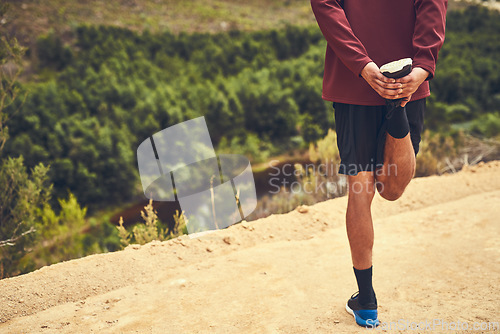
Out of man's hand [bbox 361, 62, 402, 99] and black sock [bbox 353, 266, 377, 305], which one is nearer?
man's hand [bbox 361, 62, 402, 99]

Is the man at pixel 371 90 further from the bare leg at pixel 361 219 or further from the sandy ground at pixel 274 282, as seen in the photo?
the sandy ground at pixel 274 282

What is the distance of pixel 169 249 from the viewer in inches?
125

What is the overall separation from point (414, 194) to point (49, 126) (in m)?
9.06

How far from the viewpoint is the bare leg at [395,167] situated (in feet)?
6.24

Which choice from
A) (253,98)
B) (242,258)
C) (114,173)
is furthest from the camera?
(253,98)

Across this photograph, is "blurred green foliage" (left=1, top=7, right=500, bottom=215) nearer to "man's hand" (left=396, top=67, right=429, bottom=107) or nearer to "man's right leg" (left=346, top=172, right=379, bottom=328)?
"man's right leg" (left=346, top=172, right=379, bottom=328)

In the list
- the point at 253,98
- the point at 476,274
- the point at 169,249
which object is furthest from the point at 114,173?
the point at 476,274

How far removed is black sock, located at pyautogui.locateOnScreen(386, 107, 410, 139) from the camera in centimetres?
180

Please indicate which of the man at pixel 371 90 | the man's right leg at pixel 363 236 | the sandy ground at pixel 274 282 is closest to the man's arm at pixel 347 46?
the man at pixel 371 90

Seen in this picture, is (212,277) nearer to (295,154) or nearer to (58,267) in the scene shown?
(58,267)

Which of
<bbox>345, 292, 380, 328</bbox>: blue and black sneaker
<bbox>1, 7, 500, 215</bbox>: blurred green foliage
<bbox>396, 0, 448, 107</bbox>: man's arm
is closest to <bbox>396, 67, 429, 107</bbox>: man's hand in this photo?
<bbox>396, 0, 448, 107</bbox>: man's arm

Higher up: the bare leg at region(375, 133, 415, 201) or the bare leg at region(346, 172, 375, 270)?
the bare leg at region(375, 133, 415, 201)

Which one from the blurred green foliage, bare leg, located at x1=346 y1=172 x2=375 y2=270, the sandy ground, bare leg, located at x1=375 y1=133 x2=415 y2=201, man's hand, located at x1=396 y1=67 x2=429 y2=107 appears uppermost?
man's hand, located at x1=396 y1=67 x2=429 y2=107

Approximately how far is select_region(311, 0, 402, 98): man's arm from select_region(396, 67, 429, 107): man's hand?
29 millimetres
